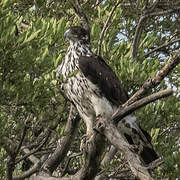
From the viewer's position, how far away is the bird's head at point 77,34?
576cm

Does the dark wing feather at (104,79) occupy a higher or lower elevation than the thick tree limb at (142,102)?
higher

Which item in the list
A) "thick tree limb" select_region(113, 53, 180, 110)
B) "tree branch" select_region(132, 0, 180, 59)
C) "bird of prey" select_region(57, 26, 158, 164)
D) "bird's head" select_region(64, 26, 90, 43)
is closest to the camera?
"thick tree limb" select_region(113, 53, 180, 110)

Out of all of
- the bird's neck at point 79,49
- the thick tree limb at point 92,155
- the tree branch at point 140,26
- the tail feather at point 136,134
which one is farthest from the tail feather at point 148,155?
the tree branch at point 140,26

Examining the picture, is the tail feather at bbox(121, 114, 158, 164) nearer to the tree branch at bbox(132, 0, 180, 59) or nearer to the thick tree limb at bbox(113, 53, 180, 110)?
the tree branch at bbox(132, 0, 180, 59)

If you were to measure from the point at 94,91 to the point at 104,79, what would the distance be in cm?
24

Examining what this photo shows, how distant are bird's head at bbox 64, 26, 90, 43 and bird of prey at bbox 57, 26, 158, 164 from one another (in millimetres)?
170

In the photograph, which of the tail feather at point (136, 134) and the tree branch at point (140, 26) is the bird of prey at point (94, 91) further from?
the tree branch at point (140, 26)

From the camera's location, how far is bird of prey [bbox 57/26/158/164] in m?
5.22

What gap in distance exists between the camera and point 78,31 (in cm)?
586

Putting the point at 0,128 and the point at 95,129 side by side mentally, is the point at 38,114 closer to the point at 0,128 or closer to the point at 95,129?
the point at 0,128

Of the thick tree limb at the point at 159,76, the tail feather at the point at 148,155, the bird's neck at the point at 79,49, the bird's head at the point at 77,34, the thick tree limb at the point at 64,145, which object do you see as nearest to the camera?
the thick tree limb at the point at 159,76

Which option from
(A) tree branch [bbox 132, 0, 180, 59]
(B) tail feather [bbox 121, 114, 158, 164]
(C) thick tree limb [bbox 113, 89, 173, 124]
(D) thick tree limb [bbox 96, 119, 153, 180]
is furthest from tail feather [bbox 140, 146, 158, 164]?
(A) tree branch [bbox 132, 0, 180, 59]

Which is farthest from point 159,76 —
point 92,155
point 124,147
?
point 92,155

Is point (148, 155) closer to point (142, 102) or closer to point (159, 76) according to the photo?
point (142, 102)
